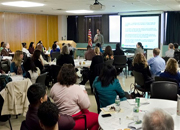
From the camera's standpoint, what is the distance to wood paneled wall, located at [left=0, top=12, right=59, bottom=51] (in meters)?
13.3

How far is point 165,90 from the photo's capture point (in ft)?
13.5

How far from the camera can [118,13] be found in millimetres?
14344

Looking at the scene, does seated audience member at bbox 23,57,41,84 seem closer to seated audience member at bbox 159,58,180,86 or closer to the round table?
the round table

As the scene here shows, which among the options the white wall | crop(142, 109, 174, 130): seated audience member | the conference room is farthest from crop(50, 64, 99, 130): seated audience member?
the white wall

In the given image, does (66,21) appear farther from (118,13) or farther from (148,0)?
(148,0)

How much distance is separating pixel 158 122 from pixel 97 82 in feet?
7.20

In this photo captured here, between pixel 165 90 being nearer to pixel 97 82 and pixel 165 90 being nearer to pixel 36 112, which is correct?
pixel 97 82

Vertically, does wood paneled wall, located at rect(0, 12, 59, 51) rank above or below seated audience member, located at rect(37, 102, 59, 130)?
above

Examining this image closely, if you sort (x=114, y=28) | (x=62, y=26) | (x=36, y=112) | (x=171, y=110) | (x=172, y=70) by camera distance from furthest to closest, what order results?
(x=62, y=26) → (x=114, y=28) → (x=172, y=70) → (x=171, y=110) → (x=36, y=112)

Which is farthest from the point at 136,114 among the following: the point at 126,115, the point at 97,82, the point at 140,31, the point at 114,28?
the point at 114,28

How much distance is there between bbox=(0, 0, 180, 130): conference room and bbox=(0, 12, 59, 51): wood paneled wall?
55 millimetres

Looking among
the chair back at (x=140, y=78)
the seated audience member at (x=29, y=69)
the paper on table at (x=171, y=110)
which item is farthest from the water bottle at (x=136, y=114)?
the seated audience member at (x=29, y=69)

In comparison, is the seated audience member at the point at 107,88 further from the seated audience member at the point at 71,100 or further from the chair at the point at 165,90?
→ the chair at the point at 165,90

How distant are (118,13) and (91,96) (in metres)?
8.69
